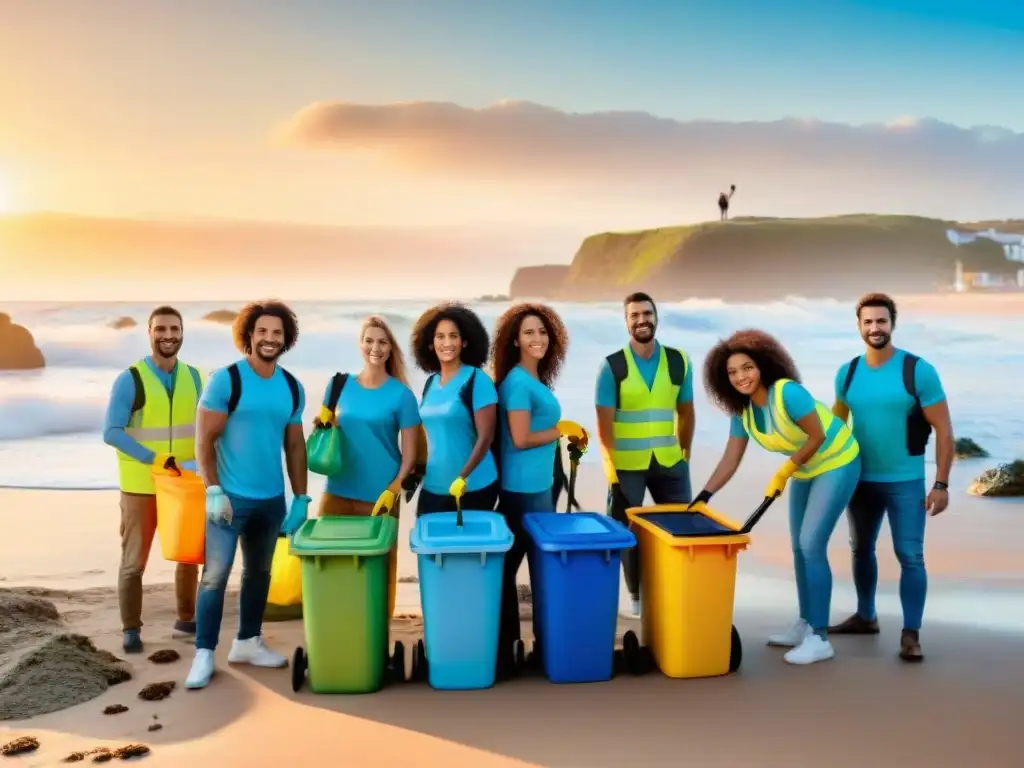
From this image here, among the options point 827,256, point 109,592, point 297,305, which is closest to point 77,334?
point 297,305

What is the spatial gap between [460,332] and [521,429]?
563 millimetres

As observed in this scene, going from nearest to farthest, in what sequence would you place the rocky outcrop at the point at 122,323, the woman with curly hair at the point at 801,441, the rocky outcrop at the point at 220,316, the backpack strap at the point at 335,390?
the woman with curly hair at the point at 801,441 → the backpack strap at the point at 335,390 → the rocky outcrop at the point at 220,316 → the rocky outcrop at the point at 122,323

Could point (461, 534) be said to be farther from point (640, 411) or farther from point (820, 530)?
point (820, 530)

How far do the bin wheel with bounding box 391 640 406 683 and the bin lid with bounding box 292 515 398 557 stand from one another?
1.70 feet

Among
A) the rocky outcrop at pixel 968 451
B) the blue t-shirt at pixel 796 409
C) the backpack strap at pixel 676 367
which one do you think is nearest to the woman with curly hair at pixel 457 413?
the backpack strap at pixel 676 367

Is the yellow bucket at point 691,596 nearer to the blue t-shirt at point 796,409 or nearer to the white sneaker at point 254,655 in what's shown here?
the blue t-shirt at point 796,409

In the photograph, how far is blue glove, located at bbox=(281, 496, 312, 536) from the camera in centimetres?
423

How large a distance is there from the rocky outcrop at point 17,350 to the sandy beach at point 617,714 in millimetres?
20477

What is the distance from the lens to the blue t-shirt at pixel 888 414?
14.5 feet

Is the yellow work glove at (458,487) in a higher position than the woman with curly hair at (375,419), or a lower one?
lower

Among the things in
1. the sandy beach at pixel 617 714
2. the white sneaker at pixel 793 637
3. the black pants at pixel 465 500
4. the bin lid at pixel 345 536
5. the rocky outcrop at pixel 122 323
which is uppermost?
the rocky outcrop at pixel 122 323

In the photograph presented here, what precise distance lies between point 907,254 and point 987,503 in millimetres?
39012

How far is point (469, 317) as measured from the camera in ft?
14.6

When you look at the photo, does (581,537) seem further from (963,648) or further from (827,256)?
(827,256)
